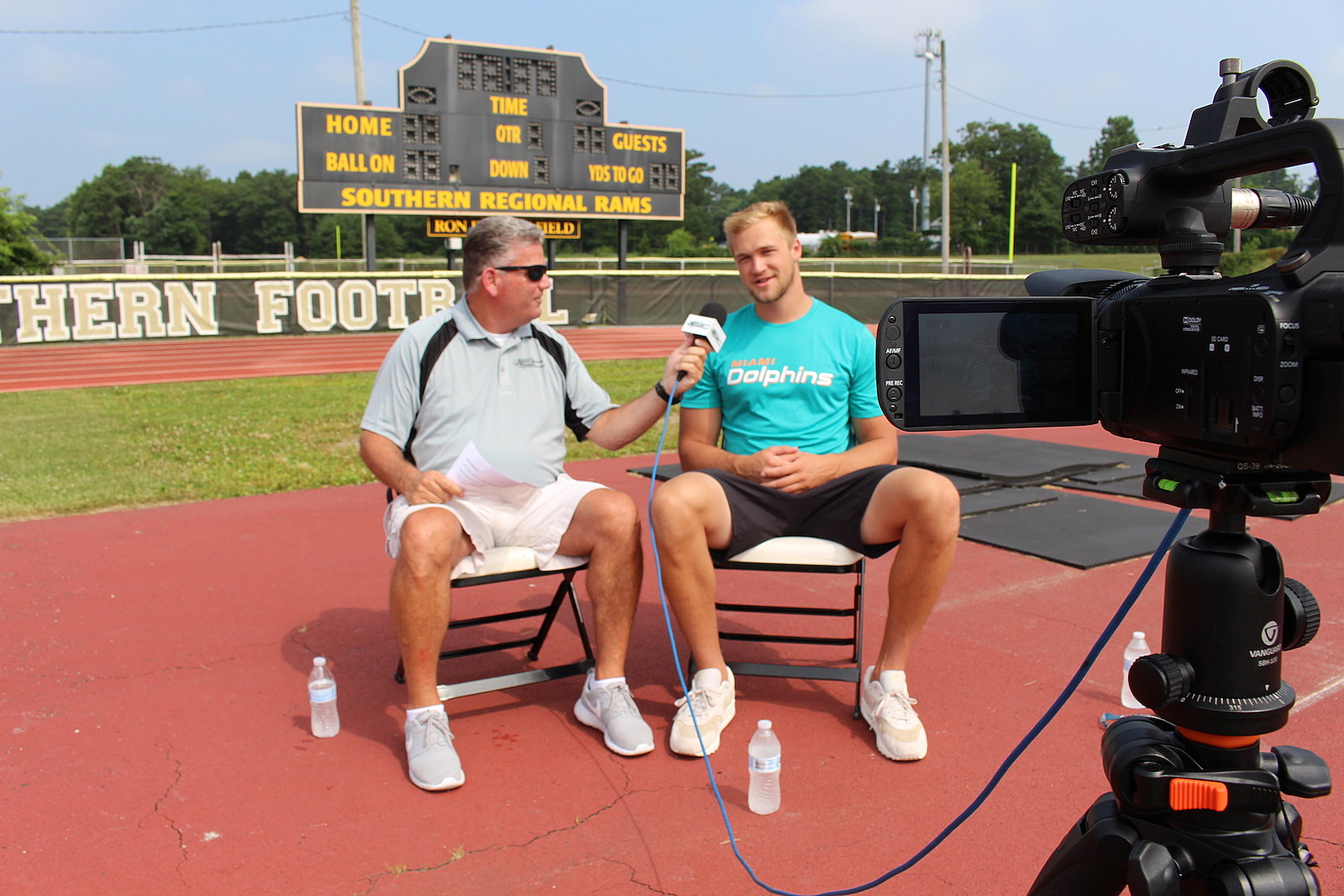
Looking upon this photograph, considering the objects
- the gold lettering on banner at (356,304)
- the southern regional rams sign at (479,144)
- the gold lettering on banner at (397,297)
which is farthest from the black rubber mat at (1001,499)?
the southern regional rams sign at (479,144)

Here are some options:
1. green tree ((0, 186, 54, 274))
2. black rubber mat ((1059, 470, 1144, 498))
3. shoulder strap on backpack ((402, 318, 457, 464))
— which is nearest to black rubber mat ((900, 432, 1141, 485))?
black rubber mat ((1059, 470, 1144, 498))

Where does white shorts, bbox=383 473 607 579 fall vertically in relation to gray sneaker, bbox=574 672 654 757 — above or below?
above

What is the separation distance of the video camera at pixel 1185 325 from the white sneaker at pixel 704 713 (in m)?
1.56

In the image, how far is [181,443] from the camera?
332 inches

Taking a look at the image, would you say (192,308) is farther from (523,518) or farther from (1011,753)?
(1011,753)

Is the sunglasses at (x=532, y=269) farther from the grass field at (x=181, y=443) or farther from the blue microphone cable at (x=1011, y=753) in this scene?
the grass field at (x=181, y=443)

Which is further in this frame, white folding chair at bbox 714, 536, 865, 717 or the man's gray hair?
the man's gray hair

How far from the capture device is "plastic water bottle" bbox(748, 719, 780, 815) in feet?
8.20

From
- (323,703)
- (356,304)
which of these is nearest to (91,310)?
(356,304)

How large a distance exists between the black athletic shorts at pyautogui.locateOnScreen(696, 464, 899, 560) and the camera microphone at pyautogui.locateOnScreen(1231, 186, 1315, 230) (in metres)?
1.61

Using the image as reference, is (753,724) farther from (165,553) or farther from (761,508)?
(165,553)

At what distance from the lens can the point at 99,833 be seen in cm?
244

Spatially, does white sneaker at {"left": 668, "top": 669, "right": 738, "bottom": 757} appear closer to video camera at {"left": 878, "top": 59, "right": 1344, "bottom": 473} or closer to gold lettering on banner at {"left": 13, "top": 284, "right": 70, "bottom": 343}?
video camera at {"left": 878, "top": 59, "right": 1344, "bottom": 473}

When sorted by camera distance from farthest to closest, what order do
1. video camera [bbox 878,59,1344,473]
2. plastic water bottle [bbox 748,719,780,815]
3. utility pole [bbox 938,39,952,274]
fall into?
utility pole [bbox 938,39,952,274] < plastic water bottle [bbox 748,719,780,815] < video camera [bbox 878,59,1344,473]
